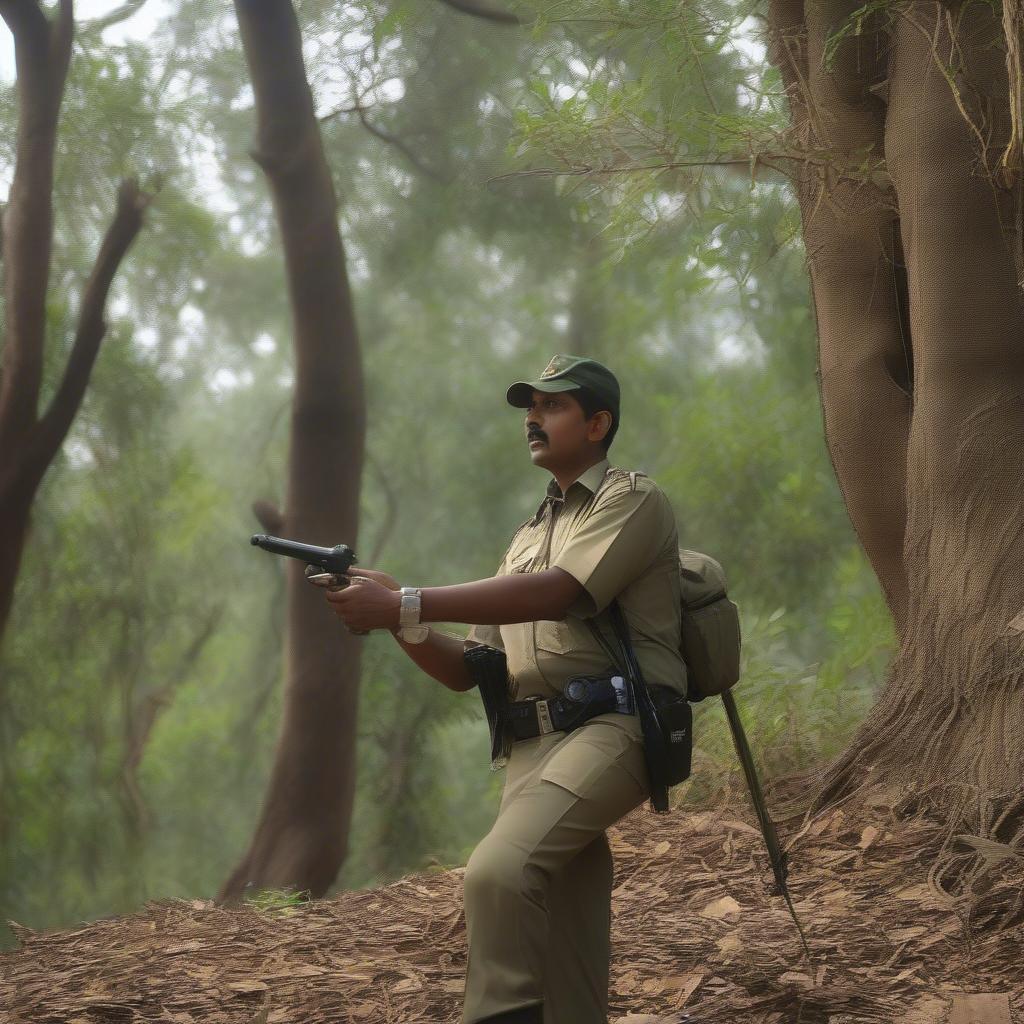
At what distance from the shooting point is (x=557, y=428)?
2891 mm

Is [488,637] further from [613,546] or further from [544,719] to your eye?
[613,546]

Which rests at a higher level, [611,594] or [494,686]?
[611,594]

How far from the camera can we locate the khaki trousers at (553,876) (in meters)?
2.29

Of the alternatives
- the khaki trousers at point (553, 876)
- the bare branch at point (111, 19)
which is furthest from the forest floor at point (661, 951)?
the bare branch at point (111, 19)

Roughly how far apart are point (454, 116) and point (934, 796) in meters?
10.0

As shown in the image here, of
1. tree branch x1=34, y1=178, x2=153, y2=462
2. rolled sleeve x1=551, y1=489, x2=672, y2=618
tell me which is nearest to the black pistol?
rolled sleeve x1=551, y1=489, x2=672, y2=618

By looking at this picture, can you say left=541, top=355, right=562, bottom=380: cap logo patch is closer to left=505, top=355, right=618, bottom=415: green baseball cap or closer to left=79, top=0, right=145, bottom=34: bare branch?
left=505, top=355, right=618, bottom=415: green baseball cap

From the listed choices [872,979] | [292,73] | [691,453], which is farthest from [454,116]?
[872,979]

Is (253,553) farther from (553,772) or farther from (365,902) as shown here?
(553,772)

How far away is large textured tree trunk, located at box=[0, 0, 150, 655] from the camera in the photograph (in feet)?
31.0

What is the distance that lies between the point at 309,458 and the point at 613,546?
297 inches

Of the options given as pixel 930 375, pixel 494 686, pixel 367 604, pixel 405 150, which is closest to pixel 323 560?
pixel 367 604

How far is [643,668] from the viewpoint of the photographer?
2.65m

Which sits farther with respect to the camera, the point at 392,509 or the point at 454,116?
the point at 392,509
